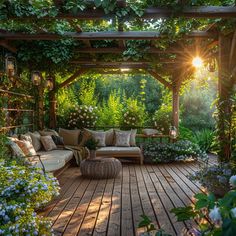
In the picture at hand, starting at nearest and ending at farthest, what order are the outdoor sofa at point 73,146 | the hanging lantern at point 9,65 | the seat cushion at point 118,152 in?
the hanging lantern at point 9,65, the outdoor sofa at point 73,146, the seat cushion at point 118,152

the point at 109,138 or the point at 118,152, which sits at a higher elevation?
the point at 109,138

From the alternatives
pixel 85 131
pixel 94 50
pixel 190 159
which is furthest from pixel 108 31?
pixel 190 159

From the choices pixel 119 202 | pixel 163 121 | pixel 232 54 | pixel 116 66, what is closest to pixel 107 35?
pixel 232 54

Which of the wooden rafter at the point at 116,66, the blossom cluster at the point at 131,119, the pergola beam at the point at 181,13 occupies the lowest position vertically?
the blossom cluster at the point at 131,119

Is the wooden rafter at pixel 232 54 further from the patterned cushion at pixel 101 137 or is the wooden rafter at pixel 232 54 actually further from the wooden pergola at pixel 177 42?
the patterned cushion at pixel 101 137

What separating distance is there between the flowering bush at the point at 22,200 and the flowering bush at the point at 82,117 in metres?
5.64

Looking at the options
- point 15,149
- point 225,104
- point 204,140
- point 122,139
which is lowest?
point 204,140

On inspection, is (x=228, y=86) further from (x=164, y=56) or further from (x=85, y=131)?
(x=85, y=131)

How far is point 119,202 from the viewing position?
4.59 meters

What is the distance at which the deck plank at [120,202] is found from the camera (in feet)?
11.6

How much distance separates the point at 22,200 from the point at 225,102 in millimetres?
3226

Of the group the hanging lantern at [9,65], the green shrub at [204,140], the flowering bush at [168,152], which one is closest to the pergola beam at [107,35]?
the hanging lantern at [9,65]

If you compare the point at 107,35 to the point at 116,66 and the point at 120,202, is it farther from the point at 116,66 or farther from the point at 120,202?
the point at 116,66

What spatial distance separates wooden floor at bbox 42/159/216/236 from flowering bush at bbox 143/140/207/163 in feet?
3.54
